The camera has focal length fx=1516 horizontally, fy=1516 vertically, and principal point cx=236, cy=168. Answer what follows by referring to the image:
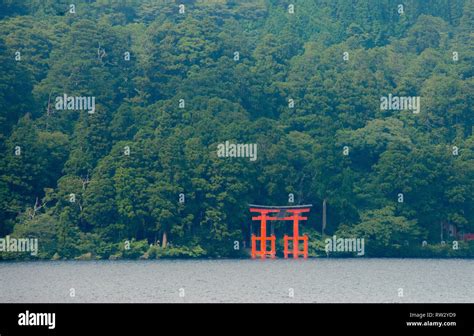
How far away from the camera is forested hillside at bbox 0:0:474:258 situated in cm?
7569

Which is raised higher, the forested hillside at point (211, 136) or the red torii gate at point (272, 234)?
the forested hillside at point (211, 136)

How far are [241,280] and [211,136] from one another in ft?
64.4

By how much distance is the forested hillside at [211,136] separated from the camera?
75.7m

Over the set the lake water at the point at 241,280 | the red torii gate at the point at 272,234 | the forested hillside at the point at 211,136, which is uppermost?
the forested hillside at the point at 211,136

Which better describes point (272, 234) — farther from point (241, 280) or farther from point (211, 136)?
point (241, 280)

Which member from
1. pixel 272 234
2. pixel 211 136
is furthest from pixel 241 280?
pixel 211 136

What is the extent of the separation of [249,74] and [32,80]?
1245 cm

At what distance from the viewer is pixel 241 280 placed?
6081 centimetres

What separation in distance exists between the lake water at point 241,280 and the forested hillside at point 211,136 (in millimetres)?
3262

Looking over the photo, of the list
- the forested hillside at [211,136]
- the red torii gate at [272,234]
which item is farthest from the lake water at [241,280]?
the forested hillside at [211,136]

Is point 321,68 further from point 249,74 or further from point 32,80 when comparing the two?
point 32,80

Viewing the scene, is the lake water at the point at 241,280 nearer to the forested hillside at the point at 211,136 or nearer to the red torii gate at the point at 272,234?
the red torii gate at the point at 272,234

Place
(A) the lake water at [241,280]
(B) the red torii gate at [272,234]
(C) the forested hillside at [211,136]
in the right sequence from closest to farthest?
(A) the lake water at [241,280], (C) the forested hillside at [211,136], (B) the red torii gate at [272,234]

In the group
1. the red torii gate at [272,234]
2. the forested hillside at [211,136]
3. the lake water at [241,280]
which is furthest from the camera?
the red torii gate at [272,234]
